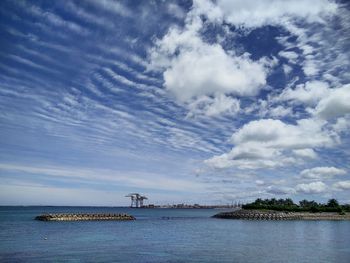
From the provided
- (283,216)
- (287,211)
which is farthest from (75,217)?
(287,211)

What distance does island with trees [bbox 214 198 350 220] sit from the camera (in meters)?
138

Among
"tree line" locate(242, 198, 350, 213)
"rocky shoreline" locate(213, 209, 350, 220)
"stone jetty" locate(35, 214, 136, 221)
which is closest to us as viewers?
"stone jetty" locate(35, 214, 136, 221)

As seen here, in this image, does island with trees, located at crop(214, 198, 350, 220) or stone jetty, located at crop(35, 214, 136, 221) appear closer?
stone jetty, located at crop(35, 214, 136, 221)

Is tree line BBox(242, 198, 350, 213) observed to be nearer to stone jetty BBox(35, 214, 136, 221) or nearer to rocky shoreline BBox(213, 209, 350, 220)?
rocky shoreline BBox(213, 209, 350, 220)

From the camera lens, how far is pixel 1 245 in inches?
2047

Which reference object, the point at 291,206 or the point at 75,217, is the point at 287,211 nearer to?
the point at 291,206

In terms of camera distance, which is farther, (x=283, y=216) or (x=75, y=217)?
(x=283, y=216)

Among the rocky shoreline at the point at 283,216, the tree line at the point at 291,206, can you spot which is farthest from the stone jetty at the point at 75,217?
the tree line at the point at 291,206

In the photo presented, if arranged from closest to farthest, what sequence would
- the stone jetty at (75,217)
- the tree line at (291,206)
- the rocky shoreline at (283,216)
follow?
the stone jetty at (75,217) → the rocky shoreline at (283,216) → the tree line at (291,206)

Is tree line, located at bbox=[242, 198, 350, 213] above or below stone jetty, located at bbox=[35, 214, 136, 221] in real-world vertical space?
above

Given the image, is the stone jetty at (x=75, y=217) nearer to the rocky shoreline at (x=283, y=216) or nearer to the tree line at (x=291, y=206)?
the rocky shoreline at (x=283, y=216)

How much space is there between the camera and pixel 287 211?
513 feet

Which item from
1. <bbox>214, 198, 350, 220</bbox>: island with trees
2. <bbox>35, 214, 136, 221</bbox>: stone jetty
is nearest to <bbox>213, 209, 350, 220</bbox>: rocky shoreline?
<bbox>214, 198, 350, 220</bbox>: island with trees

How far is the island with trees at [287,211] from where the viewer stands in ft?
454
